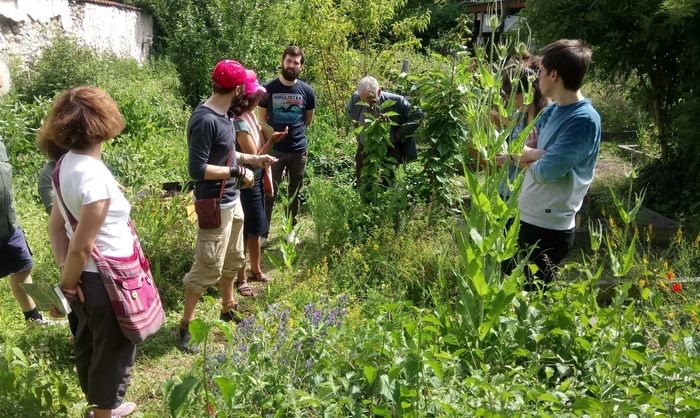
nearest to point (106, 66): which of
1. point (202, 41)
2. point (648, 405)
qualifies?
point (202, 41)

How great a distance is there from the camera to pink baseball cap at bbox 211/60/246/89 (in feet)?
11.8

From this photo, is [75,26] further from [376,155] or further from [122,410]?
[122,410]

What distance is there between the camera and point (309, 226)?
19.9 feet

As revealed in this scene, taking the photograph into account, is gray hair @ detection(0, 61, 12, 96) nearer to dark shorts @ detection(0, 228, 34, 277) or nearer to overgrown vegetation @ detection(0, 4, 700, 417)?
dark shorts @ detection(0, 228, 34, 277)

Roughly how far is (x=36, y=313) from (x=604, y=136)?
30.7 feet

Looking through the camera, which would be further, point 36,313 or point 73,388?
point 36,313

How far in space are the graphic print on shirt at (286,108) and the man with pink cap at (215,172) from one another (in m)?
1.68

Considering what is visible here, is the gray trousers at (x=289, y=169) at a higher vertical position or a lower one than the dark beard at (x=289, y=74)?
lower

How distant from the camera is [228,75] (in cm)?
361

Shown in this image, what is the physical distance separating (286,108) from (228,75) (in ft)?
6.89

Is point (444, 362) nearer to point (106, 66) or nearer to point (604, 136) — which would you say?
point (604, 136)

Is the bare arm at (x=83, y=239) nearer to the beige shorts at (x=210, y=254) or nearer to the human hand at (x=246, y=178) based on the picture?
the beige shorts at (x=210, y=254)

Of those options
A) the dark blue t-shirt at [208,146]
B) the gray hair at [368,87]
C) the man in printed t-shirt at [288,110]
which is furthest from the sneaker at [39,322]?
the gray hair at [368,87]

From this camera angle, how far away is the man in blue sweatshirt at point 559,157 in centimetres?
307
